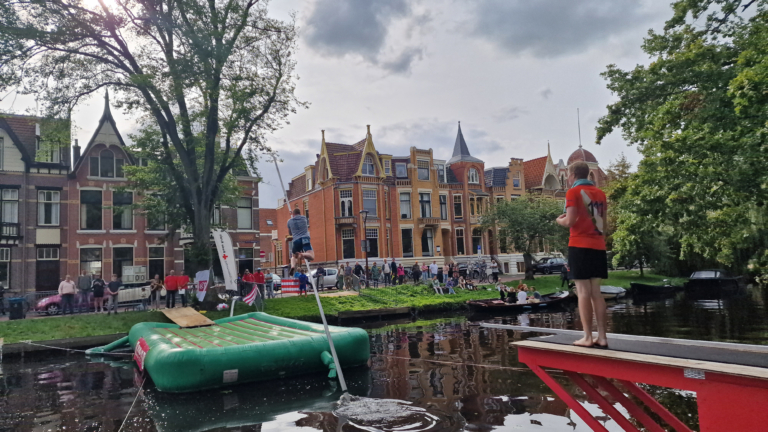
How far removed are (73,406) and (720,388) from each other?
33.8 ft

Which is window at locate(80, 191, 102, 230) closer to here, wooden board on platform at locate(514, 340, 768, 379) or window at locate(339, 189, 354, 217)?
window at locate(339, 189, 354, 217)

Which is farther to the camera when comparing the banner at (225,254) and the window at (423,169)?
the window at (423,169)

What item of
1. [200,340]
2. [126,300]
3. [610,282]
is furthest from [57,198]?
[610,282]

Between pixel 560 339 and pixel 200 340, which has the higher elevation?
pixel 560 339

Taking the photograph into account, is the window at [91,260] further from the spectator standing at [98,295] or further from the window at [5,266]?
the spectator standing at [98,295]

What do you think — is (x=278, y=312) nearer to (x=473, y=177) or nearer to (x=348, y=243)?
(x=348, y=243)

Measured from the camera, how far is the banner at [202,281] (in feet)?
67.0

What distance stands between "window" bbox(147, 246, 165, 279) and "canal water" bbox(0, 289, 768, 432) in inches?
637

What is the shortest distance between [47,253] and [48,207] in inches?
106

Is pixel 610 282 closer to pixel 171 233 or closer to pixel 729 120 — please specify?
pixel 729 120

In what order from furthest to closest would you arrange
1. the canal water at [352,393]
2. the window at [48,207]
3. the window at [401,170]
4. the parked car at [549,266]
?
1. the window at [401,170]
2. the parked car at [549,266]
3. the window at [48,207]
4. the canal water at [352,393]

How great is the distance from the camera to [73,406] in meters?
9.30

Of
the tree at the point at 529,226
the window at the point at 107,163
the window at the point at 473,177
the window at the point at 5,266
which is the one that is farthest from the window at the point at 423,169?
the window at the point at 5,266

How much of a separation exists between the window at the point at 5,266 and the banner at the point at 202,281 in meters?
14.1
